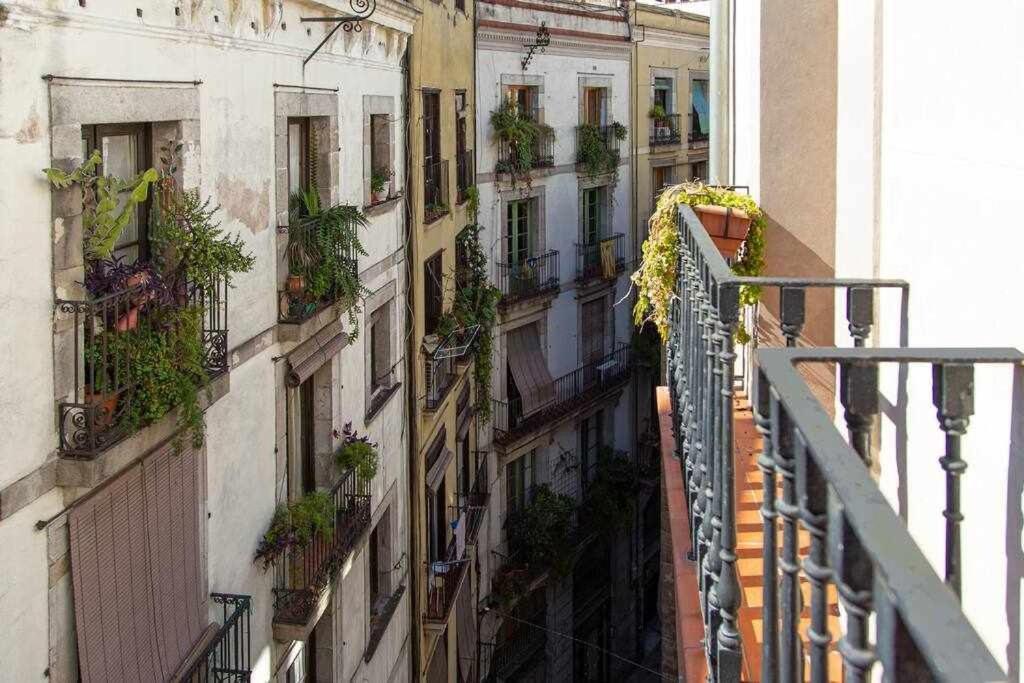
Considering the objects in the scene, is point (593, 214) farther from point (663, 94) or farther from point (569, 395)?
point (663, 94)

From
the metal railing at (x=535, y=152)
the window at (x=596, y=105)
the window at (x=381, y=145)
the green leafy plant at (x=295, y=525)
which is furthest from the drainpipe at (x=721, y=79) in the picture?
the window at (x=596, y=105)

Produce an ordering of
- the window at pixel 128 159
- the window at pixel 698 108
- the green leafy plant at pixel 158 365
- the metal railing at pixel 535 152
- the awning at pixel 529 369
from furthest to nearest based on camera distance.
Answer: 1. the window at pixel 698 108
2. the awning at pixel 529 369
3. the metal railing at pixel 535 152
4. the window at pixel 128 159
5. the green leafy plant at pixel 158 365

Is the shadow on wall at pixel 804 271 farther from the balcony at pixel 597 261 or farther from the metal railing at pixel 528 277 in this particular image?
the balcony at pixel 597 261

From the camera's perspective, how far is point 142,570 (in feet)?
25.5

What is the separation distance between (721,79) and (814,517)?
402 inches

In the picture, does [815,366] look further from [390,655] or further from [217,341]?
[390,655]

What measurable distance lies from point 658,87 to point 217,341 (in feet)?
75.3

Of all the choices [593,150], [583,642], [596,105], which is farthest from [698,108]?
[583,642]

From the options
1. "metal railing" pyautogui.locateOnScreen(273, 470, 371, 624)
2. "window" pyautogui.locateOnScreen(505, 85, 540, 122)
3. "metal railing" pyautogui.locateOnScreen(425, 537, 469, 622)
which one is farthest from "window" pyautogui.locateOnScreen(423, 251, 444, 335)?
"window" pyautogui.locateOnScreen(505, 85, 540, 122)

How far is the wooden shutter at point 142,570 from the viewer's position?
7070mm

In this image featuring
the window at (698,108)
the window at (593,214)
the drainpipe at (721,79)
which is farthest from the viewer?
the window at (698,108)

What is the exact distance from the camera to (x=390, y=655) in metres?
15.2

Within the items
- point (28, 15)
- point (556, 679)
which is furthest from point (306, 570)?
point (556, 679)

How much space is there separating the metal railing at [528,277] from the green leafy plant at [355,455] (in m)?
11.0
